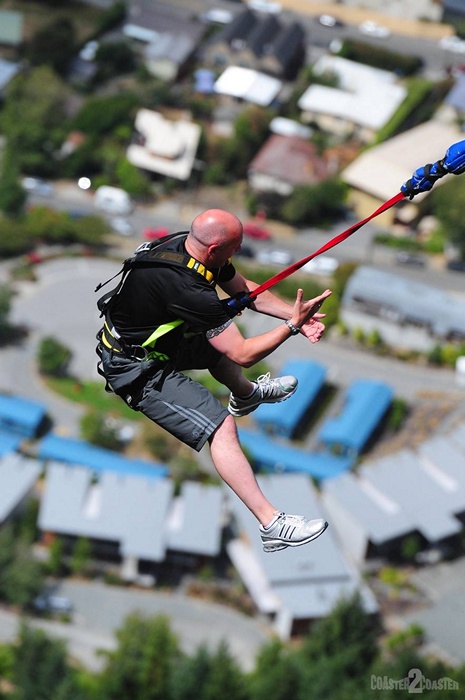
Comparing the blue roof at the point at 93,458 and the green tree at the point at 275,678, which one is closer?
the green tree at the point at 275,678

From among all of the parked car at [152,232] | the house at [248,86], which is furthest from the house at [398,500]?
the house at [248,86]

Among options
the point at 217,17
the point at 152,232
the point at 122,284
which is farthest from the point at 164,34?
the point at 122,284

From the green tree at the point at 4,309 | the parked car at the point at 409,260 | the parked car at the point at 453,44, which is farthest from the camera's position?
the parked car at the point at 453,44

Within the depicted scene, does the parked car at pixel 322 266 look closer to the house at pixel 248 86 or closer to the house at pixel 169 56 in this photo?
the house at pixel 248 86

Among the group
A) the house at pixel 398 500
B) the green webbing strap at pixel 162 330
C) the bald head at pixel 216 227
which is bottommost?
the house at pixel 398 500

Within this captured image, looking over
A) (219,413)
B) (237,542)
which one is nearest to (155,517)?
(237,542)

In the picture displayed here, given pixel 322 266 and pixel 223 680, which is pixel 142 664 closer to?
pixel 223 680

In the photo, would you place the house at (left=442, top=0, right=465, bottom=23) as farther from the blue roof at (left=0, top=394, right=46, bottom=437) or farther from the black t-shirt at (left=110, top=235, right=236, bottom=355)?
the black t-shirt at (left=110, top=235, right=236, bottom=355)

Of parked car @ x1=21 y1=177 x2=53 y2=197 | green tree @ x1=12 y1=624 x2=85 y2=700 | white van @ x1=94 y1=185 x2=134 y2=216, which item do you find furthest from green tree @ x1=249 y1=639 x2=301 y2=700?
parked car @ x1=21 y1=177 x2=53 y2=197
